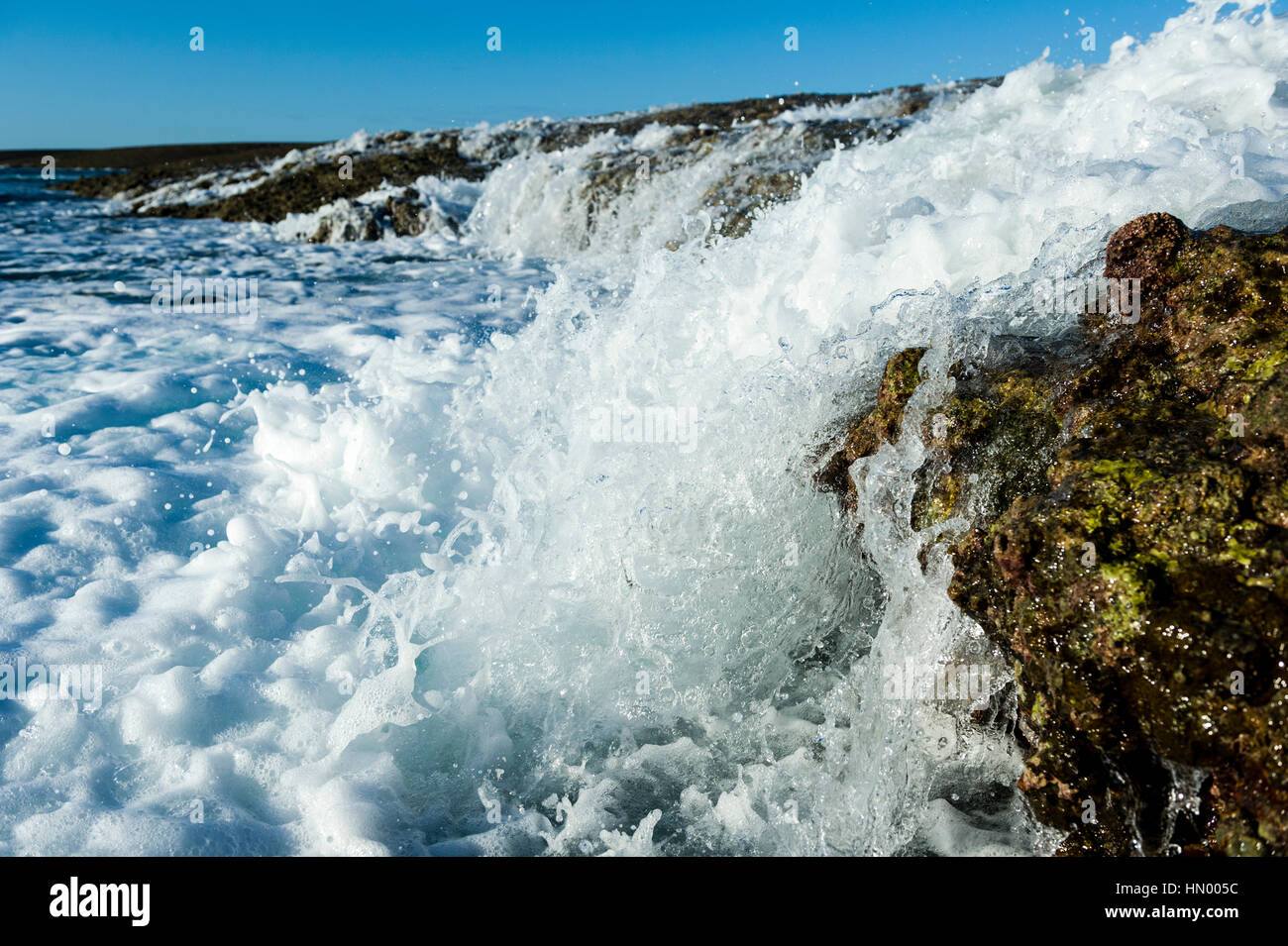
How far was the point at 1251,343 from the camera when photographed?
2514 millimetres

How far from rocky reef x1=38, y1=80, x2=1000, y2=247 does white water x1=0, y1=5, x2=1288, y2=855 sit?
3.24m

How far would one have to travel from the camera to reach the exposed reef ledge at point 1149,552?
1.93m

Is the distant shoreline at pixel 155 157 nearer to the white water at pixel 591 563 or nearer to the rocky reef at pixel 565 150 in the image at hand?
the rocky reef at pixel 565 150

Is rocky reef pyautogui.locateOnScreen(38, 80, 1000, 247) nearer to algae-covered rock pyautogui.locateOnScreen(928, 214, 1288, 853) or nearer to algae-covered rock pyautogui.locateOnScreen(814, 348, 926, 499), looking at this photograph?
algae-covered rock pyautogui.locateOnScreen(814, 348, 926, 499)

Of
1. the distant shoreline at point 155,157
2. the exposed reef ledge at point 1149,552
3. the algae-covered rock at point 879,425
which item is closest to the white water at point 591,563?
the algae-covered rock at point 879,425

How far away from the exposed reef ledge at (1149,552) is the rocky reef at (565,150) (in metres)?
4.91

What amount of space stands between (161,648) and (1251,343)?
4305 mm

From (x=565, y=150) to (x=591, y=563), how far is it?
1445cm

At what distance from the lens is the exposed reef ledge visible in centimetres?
193

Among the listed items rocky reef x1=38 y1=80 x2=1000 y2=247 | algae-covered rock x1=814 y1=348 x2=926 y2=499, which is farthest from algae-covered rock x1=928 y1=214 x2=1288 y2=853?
rocky reef x1=38 y1=80 x2=1000 y2=247
